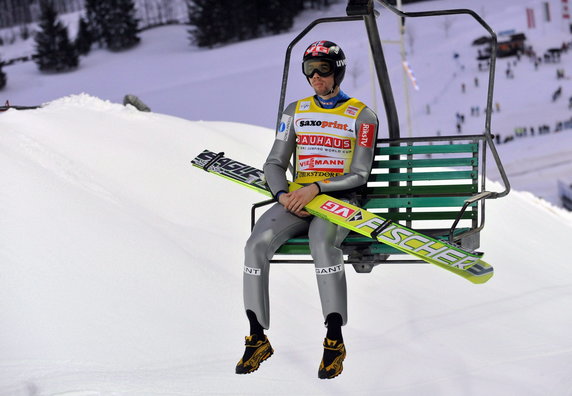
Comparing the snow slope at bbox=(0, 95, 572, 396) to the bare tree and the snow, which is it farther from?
the bare tree

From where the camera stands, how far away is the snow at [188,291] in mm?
A: 9008

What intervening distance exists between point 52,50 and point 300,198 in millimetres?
73530

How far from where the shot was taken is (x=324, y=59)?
4.78 metres

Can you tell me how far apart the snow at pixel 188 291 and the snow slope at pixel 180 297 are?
1.1 inches

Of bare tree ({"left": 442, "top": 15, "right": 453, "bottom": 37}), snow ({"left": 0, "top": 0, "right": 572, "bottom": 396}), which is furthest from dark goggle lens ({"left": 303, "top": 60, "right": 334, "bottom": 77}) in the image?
bare tree ({"left": 442, "top": 15, "right": 453, "bottom": 37})

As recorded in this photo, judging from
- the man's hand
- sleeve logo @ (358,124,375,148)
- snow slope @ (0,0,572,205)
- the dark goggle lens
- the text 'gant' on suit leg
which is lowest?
snow slope @ (0,0,572,205)

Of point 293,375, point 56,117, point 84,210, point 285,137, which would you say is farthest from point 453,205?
point 56,117

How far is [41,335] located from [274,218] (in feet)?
16.0

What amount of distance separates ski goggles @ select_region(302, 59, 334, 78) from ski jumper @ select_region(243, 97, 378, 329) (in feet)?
0.91

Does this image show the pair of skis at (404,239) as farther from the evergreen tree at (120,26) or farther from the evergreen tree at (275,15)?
the evergreen tree at (120,26)

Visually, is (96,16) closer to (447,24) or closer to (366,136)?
(447,24)

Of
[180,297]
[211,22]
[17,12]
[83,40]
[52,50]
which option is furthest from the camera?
[17,12]

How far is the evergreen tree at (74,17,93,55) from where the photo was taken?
80500mm

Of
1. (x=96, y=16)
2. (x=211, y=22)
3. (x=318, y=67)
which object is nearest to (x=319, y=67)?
(x=318, y=67)
